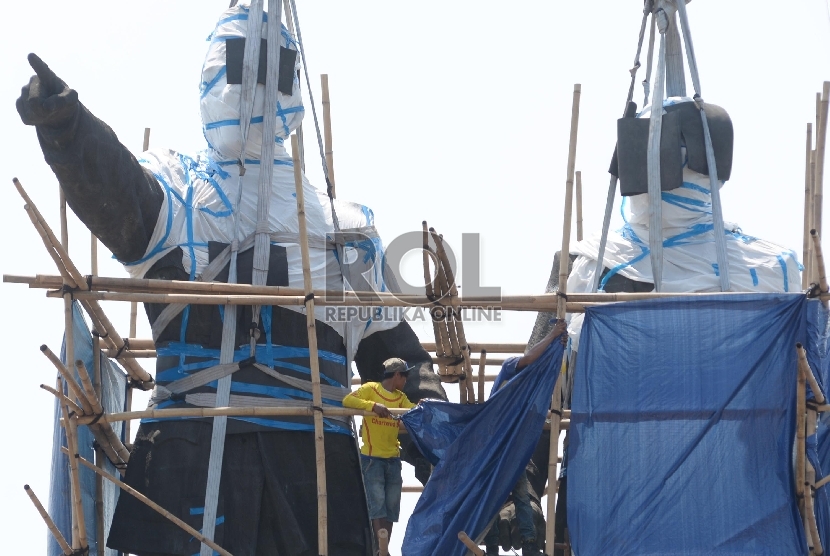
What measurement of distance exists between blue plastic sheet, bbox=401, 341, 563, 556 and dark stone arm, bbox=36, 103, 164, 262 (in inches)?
72.2

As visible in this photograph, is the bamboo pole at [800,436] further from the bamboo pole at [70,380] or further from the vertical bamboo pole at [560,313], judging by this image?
the bamboo pole at [70,380]

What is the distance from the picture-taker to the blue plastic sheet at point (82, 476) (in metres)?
9.86

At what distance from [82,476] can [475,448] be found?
227 cm

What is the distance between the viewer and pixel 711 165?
1086cm

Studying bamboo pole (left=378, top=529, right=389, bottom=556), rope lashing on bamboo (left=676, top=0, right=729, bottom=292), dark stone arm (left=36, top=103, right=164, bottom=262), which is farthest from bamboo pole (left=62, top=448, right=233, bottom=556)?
rope lashing on bamboo (left=676, top=0, right=729, bottom=292)

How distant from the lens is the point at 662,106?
11.1 meters

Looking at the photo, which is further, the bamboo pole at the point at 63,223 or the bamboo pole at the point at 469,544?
the bamboo pole at the point at 63,223

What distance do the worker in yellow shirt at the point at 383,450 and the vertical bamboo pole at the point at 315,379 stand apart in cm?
38

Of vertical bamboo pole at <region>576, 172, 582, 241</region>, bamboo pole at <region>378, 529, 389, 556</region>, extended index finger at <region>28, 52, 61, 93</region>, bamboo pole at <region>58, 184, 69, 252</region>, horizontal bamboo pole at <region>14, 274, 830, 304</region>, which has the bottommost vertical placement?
bamboo pole at <region>378, 529, 389, 556</region>

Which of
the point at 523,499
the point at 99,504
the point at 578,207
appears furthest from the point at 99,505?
the point at 578,207

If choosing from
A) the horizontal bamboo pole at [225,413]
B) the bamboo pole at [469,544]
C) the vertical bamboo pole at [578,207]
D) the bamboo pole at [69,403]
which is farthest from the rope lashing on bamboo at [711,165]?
the bamboo pole at [69,403]

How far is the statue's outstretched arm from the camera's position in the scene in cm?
884

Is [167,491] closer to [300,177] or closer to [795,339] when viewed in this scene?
[300,177]

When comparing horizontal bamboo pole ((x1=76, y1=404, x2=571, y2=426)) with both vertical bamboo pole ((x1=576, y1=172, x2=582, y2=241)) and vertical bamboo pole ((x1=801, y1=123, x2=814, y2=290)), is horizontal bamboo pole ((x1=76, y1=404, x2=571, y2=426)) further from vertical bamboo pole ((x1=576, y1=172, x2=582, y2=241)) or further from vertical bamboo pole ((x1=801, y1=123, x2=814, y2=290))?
vertical bamboo pole ((x1=576, y1=172, x2=582, y2=241))
